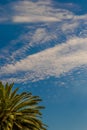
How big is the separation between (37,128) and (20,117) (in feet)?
11.4

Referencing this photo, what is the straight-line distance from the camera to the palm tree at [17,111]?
73.2 m

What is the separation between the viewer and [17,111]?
2997 inches

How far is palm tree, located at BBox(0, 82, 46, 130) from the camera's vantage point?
2884 inches

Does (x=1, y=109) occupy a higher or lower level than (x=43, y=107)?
lower

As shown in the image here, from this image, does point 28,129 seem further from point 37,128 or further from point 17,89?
point 17,89

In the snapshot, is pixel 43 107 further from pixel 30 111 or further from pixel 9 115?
pixel 9 115

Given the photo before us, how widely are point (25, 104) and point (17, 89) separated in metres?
2.74

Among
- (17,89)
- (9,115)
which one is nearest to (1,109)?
(9,115)

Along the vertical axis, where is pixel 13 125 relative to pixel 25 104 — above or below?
below

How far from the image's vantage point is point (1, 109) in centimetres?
7400

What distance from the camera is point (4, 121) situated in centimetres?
7288

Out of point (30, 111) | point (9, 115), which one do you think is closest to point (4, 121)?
point (9, 115)

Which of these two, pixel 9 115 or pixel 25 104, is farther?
pixel 25 104

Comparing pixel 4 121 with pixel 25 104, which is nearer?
pixel 4 121
